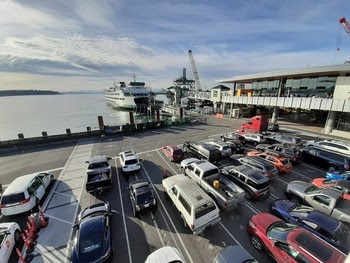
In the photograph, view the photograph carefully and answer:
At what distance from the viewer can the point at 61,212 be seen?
10039 millimetres

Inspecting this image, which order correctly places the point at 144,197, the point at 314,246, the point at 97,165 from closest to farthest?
the point at 314,246, the point at 144,197, the point at 97,165

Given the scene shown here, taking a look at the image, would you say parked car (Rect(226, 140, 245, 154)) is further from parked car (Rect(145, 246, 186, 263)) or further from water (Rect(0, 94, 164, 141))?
water (Rect(0, 94, 164, 141))

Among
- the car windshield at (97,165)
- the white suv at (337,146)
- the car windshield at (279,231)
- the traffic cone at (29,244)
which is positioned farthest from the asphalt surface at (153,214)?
the white suv at (337,146)

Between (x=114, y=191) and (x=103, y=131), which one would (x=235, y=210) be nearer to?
(x=114, y=191)

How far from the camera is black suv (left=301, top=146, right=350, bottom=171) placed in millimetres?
13469

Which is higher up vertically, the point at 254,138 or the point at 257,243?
the point at 254,138

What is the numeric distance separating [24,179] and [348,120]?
→ 125 ft

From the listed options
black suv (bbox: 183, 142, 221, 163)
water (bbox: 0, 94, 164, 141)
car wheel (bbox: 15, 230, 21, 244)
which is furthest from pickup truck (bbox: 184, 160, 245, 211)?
water (bbox: 0, 94, 164, 141)

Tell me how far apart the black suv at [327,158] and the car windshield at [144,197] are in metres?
15.3

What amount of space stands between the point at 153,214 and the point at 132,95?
65320mm

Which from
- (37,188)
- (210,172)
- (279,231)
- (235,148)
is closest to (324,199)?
(279,231)

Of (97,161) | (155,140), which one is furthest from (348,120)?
(97,161)

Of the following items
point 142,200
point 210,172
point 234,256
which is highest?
point 210,172

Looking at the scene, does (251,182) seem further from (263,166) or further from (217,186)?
(263,166)
